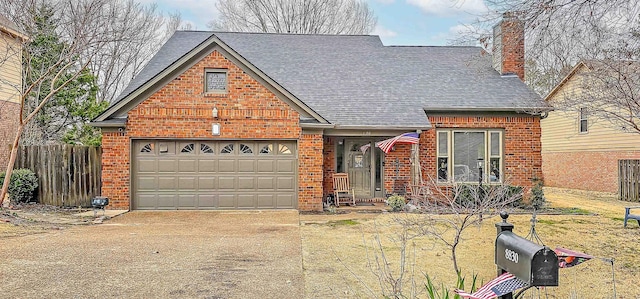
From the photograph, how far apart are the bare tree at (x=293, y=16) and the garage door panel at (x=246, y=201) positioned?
1962cm

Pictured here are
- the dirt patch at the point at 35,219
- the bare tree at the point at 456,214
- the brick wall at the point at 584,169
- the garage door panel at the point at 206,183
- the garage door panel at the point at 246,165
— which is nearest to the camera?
the bare tree at the point at 456,214

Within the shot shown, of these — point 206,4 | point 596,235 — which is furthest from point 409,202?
point 206,4

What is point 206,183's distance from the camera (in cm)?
1261

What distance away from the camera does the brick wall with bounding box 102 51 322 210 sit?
483 inches

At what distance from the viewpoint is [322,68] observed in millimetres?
16516

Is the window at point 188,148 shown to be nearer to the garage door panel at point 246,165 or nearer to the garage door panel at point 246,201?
the garage door panel at point 246,165

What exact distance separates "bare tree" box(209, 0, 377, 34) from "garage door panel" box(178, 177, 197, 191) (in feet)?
64.2

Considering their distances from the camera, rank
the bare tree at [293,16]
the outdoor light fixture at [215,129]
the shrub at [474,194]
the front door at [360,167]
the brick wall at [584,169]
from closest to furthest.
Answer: the shrub at [474,194]
the outdoor light fixture at [215,129]
the front door at [360,167]
the brick wall at [584,169]
the bare tree at [293,16]

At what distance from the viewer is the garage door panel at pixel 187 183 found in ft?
41.2

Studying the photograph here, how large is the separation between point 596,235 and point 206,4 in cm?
2771

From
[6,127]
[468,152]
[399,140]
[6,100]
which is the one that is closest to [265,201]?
[399,140]

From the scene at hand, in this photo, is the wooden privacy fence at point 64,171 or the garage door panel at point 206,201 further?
the wooden privacy fence at point 64,171

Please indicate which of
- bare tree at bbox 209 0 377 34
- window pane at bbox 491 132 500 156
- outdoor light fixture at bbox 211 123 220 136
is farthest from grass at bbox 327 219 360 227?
bare tree at bbox 209 0 377 34

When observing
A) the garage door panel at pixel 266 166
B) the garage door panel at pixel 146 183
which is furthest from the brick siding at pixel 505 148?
the garage door panel at pixel 146 183
